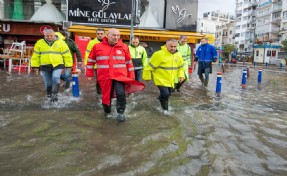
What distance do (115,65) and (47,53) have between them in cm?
210

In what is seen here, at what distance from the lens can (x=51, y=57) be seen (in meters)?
6.86

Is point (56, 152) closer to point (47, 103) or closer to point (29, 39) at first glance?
point (47, 103)

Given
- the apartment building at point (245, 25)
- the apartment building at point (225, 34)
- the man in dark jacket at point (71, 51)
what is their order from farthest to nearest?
the apartment building at point (225, 34)
the apartment building at point (245, 25)
the man in dark jacket at point (71, 51)

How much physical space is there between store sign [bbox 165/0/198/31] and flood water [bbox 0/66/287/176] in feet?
45.1

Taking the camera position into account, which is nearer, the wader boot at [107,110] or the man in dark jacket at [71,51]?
→ the wader boot at [107,110]

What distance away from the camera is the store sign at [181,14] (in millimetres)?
20406

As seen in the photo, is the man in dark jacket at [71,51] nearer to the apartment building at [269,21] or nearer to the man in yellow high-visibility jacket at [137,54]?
the man in yellow high-visibility jacket at [137,54]

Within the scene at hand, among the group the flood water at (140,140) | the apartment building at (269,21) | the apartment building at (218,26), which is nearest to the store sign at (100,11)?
the flood water at (140,140)

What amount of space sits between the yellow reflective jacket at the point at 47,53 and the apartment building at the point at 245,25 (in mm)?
83425

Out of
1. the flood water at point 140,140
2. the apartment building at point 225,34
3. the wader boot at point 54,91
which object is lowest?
the flood water at point 140,140

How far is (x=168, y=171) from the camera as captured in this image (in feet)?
11.1

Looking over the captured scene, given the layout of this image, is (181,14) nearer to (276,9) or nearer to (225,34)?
(276,9)

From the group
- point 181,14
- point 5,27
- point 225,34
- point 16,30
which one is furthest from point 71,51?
point 225,34

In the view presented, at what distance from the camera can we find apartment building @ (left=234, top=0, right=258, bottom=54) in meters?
89.1
